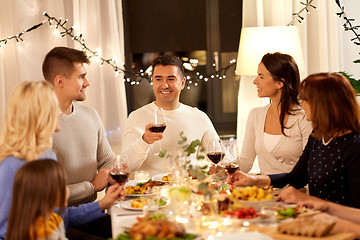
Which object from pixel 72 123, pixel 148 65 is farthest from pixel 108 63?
pixel 72 123

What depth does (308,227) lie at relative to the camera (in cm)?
190

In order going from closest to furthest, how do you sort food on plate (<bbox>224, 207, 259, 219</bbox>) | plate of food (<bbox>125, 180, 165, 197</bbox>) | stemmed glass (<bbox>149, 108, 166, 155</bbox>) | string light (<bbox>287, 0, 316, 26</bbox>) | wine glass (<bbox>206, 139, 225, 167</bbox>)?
food on plate (<bbox>224, 207, 259, 219</bbox>) → plate of food (<bbox>125, 180, 165, 197</bbox>) → wine glass (<bbox>206, 139, 225, 167</bbox>) → stemmed glass (<bbox>149, 108, 166, 155</bbox>) → string light (<bbox>287, 0, 316, 26</bbox>)

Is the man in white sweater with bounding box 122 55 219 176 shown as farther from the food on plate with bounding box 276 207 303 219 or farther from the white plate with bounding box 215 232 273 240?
the white plate with bounding box 215 232 273 240

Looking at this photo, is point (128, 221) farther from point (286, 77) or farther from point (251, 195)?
point (286, 77)

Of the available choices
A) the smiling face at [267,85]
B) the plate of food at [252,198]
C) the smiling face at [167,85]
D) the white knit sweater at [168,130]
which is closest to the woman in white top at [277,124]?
the smiling face at [267,85]

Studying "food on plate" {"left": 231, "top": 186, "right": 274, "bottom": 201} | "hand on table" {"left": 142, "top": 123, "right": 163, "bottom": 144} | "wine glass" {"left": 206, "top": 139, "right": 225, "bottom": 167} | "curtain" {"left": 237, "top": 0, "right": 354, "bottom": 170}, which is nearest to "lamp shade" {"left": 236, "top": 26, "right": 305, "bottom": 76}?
"curtain" {"left": 237, "top": 0, "right": 354, "bottom": 170}

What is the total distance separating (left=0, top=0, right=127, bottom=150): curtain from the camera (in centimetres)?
407

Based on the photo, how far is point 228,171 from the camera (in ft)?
8.94

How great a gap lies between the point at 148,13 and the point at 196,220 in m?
3.20

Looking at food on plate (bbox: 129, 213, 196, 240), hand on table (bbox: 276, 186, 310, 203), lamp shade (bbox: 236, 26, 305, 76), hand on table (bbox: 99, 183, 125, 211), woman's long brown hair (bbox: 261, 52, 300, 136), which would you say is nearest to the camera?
food on plate (bbox: 129, 213, 196, 240)

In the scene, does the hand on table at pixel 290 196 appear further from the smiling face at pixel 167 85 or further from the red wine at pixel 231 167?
the smiling face at pixel 167 85

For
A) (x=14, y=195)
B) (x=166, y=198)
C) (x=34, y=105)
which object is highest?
(x=34, y=105)

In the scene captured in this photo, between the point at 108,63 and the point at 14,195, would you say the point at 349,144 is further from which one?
the point at 108,63

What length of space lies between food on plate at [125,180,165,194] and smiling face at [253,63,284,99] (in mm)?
1057
